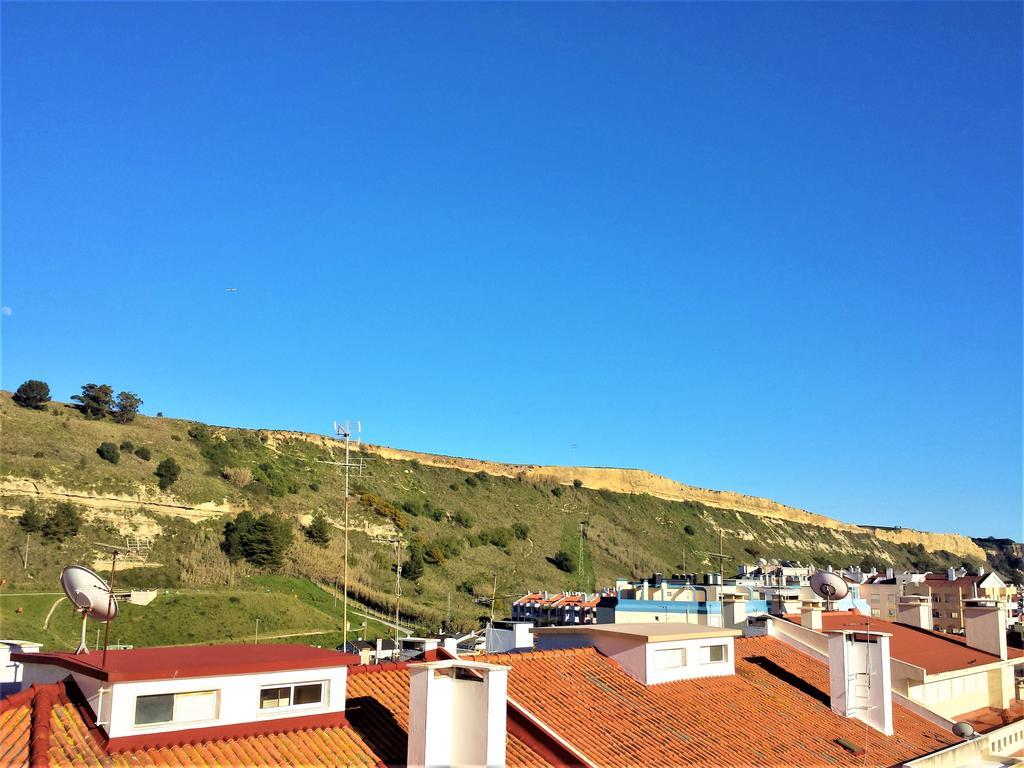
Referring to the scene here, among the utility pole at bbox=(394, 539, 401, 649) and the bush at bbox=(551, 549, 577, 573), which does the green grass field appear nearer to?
the utility pole at bbox=(394, 539, 401, 649)

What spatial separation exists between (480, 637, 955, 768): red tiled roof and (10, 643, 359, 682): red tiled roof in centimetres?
389

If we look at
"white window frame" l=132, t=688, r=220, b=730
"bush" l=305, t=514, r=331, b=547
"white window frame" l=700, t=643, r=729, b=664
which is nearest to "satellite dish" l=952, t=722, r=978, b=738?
"white window frame" l=700, t=643, r=729, b=664

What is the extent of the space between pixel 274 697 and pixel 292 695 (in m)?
0.24

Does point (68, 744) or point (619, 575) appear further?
point (619, 575)

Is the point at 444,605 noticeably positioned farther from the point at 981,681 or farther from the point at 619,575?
the point at 981,681

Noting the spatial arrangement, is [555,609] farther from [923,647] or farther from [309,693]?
[309,693]

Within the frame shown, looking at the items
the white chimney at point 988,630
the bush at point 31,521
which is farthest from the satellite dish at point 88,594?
the bush at point 31,521

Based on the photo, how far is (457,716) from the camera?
423 inches

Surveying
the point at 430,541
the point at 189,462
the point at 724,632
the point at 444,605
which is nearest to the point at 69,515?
the point at 189,462

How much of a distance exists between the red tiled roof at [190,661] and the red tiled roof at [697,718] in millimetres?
3891

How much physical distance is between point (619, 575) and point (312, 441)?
36.4m

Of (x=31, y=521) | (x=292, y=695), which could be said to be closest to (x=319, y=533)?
(x=31, y=521)

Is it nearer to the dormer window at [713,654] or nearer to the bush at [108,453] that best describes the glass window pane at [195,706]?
the dormer window at [713,654]

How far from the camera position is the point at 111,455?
223 feet
